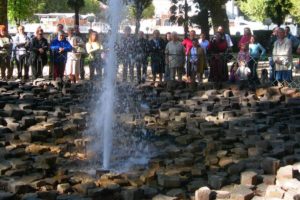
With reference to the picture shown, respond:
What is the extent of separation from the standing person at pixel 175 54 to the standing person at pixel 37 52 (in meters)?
3.10

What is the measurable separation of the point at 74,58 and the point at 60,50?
0.41 m

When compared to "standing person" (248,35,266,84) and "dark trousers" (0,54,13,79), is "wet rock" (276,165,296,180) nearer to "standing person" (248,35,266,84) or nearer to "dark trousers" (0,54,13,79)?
"standing person" (248,35,266,84)

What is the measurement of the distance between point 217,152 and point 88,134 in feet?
7.44

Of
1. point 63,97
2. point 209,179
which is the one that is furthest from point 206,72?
point 209,179

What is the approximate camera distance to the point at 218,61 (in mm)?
14148

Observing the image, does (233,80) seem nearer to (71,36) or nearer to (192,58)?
(192,58)

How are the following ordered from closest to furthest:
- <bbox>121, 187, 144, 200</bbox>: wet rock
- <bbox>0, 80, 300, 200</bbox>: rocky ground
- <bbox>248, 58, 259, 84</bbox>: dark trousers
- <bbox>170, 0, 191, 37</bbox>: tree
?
<bbox>121, 187, 144, 200</bbox>: wet rock < <bbox>0, 80, 300, 200</bbox>: rocky ground < <bbox>248, 58, 259, 84</bbox>: dark trousers < <bbox>170, 0, 191, 37</bbox>: tree

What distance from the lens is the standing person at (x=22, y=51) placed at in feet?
48.9

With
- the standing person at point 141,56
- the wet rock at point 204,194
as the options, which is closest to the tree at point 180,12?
the standing person at point 141,56

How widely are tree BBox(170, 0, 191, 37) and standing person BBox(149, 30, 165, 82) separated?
412 inches

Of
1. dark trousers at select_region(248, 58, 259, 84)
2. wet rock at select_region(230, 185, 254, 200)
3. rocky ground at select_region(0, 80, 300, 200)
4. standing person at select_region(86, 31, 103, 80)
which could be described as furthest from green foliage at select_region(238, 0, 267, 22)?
wet rock at select_region(230, 185, 254, 200)

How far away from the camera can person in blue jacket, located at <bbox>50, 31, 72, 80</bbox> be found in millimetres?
14211

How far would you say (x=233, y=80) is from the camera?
1379cm

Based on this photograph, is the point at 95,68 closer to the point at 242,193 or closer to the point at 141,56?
the point at 141,56
